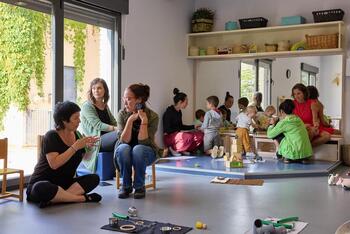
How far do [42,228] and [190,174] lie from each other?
2517 millimetres

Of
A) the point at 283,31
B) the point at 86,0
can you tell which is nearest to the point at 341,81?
the point at 283,31

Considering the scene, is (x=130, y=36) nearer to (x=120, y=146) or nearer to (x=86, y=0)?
(x=86, y=0)

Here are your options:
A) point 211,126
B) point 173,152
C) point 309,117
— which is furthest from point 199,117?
point 309,117

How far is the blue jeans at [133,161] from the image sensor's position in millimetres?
3879

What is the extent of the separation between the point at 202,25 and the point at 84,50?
256 centimetres

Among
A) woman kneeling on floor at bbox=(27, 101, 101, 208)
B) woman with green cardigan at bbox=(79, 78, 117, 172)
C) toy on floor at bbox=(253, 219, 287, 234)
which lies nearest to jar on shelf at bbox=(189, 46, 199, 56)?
woman with green cardigan at bbox=(79, 78, 117, 172)

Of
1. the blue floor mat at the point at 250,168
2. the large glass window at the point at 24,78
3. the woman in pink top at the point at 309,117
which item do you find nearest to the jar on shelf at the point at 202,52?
the woman in pink top at the point at 309,117

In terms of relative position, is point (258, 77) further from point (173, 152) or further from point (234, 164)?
point (234, 164)

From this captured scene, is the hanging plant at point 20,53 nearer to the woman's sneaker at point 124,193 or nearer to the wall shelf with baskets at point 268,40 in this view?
the woman's sneaker at point 124,193

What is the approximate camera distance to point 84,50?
210 inches

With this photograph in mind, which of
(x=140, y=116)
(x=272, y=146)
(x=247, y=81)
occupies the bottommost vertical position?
(x=272, y=146)

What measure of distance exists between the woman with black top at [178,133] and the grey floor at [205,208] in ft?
6.10

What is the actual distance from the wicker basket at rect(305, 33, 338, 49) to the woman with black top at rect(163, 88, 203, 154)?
2042mm

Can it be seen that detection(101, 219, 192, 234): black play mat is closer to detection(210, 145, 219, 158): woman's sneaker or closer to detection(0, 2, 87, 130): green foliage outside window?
detection(0, 2, 87, 130): green foliage outside window
